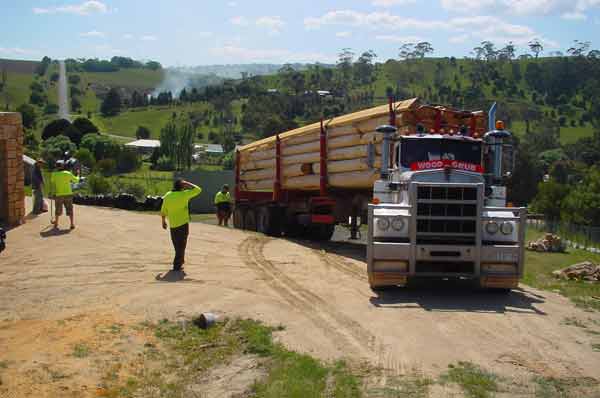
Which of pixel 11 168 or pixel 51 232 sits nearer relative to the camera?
pixel 51 232

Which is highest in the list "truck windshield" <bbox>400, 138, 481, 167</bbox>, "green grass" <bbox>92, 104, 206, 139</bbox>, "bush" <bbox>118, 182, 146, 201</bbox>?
"green grass" <bbox>92, 104, 206, 139</bbox>

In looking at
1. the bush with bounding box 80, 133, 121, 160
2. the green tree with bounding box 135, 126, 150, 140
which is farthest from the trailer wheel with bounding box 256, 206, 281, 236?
the green tree with bounding box 135, 126, 150, 140

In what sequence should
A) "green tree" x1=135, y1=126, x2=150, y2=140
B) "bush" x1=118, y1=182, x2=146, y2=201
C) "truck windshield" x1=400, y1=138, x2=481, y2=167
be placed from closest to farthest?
"truck windshield" x1=400, y1=138, x2=481, y2=167, "bush" x1=118, y1=182, x2=146, y2=201, "green tree" x1=135, y1=126, x2=150, y2=140

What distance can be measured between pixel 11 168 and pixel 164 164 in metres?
49.2

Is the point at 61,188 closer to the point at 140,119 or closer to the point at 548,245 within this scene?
the point at 548,245

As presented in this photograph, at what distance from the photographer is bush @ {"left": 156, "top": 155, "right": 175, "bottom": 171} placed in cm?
6381

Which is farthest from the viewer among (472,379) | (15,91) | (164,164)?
(15,91)

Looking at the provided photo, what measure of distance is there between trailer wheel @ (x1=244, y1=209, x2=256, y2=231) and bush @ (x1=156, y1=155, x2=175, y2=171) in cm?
4150

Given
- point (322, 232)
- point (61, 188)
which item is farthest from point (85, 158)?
point (61, 188)

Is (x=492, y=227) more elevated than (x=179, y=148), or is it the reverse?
(x=179, y=148)

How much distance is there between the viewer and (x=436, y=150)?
38.7ft

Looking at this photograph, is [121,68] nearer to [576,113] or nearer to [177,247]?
[576,113]

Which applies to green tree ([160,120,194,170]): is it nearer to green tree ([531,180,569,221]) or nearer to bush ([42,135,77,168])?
bush ([42,135,77,168])

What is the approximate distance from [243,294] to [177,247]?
2.30 m
